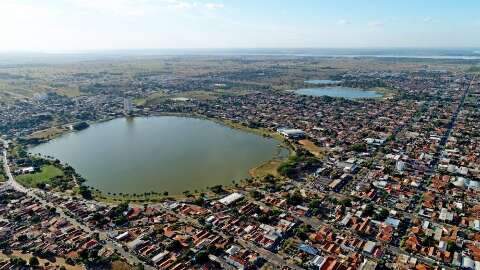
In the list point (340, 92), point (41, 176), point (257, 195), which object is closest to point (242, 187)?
point (257, 195)

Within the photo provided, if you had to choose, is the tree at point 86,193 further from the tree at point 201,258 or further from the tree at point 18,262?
the tree at point 201,258

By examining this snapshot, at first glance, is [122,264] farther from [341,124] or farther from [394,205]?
[341,124]

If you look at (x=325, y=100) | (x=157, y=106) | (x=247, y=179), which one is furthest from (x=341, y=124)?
(x=157, y=106)

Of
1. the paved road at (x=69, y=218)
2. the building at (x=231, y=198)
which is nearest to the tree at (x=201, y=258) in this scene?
the paved road at (x=69, y=218)

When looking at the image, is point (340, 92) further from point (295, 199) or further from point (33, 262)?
point (33, 262)

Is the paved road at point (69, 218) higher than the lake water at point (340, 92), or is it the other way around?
the lake water at point (340, 92)

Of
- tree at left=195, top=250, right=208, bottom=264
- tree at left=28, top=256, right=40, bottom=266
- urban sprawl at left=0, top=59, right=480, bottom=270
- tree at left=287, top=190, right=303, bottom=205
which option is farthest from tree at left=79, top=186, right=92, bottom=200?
tree at left=287, top=190, right=303, bottom=205
